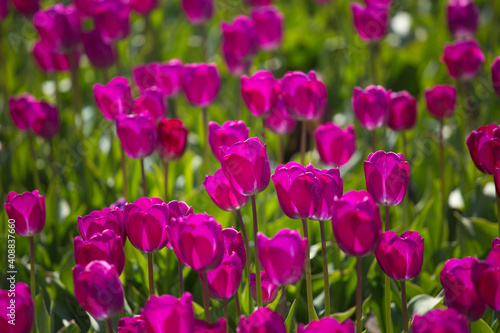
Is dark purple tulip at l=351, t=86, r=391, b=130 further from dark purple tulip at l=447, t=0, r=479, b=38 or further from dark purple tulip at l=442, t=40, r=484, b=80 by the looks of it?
dark purple tulip at l=447, t=0, r=479, b=38

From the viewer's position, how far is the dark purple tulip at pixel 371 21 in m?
2.55

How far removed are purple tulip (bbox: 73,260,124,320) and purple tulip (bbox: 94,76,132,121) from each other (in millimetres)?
881

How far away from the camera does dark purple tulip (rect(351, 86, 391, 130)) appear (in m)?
1.87

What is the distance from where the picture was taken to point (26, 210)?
4.98 ft

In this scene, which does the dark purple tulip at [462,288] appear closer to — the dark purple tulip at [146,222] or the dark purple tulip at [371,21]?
the dark purple tulip at [146,222]

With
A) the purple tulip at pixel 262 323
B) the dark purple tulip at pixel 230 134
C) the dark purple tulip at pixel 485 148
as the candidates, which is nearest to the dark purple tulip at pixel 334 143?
the dark purple tulip at pixel 230 134

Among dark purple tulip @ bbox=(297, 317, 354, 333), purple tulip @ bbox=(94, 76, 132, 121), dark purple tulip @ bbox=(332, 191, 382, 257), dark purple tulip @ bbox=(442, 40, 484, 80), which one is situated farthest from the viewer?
dark purple tulip @ bbox=(442, 40, 484, 80)

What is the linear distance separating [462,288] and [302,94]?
2.42 ft

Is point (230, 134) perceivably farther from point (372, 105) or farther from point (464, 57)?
point (464, 57)

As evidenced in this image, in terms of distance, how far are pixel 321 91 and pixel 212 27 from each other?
7.57 feet

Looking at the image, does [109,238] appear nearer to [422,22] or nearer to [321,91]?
[321,91]

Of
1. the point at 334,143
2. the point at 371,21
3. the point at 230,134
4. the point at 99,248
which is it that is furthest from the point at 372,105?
the point at 99,248

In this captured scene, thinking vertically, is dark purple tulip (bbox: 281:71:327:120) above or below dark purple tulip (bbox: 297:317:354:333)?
above

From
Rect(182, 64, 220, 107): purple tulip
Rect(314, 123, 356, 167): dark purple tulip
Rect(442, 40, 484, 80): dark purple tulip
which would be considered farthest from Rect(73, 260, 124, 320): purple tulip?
Rect(442, 40, 484, 80): dark purple tulip
